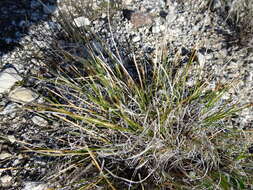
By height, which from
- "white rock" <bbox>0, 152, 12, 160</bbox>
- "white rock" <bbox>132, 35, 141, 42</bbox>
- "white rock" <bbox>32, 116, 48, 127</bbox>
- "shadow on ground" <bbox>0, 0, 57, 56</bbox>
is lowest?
"white rock" <bbox>0, 152, 12, 160</bbox>

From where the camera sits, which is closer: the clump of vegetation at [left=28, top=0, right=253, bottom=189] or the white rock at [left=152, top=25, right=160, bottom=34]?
the clump of vegetation at [left=28, top=0, right=253, bottom=189]

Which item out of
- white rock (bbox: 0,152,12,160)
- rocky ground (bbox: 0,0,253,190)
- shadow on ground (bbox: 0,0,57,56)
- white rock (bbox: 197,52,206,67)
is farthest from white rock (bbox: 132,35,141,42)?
white rock (bbox: 0,152,12,160)

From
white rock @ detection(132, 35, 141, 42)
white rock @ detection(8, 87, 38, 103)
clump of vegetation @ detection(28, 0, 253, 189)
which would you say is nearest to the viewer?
clump of vegetation @ detection(28, 0, 253, 189)

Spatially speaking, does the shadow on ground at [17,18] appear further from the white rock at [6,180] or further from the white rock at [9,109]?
the white rock at [6,180]

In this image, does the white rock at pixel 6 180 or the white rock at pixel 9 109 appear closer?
the white rock at pixel 6 180

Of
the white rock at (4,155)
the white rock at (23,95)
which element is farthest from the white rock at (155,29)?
the white rock at (4,155)

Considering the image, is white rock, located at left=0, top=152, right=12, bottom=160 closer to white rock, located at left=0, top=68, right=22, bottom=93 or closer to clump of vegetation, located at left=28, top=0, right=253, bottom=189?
clump of vegetation, located at left=28, top=0, right=253, bottom=189

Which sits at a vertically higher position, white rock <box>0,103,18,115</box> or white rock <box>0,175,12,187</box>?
white rock <box>0,103,18,115</box>
